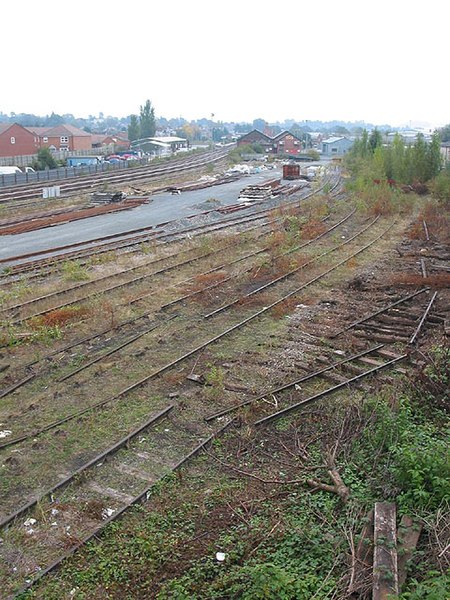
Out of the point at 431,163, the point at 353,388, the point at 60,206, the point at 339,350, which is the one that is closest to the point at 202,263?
the point at 339,350

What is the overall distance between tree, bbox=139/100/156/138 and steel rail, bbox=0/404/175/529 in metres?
115

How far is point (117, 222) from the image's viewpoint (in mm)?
28266

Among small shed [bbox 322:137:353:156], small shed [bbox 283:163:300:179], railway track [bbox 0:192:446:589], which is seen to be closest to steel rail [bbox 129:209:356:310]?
railway track [bbox 0:192:446:589]

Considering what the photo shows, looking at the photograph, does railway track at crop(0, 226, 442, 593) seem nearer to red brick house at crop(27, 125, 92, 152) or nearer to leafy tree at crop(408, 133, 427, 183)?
leafy tree at crop(408, 133, 427, 183)

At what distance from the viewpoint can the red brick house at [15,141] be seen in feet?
234

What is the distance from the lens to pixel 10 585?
569cm

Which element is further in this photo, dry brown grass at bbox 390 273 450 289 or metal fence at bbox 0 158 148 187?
metal fence at bbox 0 158 148 187

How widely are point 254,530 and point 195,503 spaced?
0.88 metres

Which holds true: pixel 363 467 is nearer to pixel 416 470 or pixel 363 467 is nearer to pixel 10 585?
pixel 416 470

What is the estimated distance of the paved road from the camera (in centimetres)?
2270

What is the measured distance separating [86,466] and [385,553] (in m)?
3.95

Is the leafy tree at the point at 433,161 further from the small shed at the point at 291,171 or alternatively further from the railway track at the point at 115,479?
the railway track at the point at 115,479

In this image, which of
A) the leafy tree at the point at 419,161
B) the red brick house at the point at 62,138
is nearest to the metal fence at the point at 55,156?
the red brick house at the point at 62,138

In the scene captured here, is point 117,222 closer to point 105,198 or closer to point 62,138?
point 105,198
